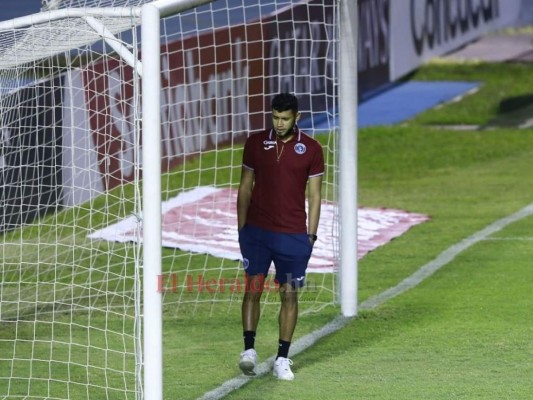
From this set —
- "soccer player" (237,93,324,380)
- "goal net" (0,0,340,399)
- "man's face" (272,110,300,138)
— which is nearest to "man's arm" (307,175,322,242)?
"soccer player" (237,93,324,380)

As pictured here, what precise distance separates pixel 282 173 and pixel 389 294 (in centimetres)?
A: 272

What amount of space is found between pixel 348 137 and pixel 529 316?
6.09 ft

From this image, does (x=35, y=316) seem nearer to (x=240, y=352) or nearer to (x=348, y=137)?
(x=240, y=352)

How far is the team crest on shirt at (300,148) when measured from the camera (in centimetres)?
833

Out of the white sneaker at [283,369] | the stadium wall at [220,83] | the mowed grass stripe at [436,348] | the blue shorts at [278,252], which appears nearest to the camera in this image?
the mowed grass stripe at [436,348]

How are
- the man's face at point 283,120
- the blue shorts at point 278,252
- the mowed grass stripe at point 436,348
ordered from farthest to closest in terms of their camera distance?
the blue shorts at point 278,252, the man's face at point 283,120, the mowed grass stripe at point 436,348

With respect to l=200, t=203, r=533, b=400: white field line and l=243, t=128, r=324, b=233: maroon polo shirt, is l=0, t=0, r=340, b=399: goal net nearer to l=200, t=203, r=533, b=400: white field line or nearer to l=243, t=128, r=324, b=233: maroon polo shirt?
l=200, t=203, r=533, b=400: white field line

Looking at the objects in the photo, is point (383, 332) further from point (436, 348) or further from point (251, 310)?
point (251, 310)

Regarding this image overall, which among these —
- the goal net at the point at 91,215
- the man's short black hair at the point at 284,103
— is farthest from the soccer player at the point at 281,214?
the goal net at the point at 91,215

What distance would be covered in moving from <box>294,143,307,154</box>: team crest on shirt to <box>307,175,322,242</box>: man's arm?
0.18 meters

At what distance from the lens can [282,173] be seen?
8.33 metres

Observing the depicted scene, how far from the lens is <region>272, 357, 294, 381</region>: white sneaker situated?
8.27 meters

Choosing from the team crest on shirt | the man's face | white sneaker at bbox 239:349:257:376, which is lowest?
white sneaker at bbox 239:349:257:376

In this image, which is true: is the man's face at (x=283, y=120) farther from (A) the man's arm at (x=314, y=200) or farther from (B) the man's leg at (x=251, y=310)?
(B) the man's leg at (x=251, y=310)
